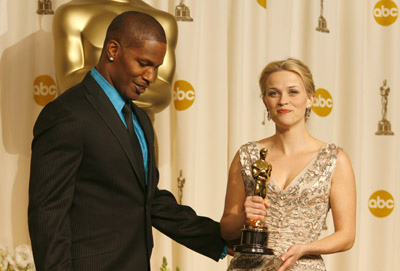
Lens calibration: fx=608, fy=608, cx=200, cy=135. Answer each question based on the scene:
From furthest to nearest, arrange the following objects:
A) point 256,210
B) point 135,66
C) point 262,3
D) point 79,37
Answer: point 262,3 → point 79,37 → point 256,210 → point 135,66

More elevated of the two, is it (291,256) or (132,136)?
(132,136)

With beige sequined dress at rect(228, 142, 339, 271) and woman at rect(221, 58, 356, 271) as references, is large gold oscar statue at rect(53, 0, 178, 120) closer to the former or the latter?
woman at rect(221, 58, 356, 271)

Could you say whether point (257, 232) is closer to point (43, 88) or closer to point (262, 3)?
point (43, 88)

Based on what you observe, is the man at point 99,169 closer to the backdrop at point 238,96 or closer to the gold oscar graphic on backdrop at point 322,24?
the backdrop at point 238,96

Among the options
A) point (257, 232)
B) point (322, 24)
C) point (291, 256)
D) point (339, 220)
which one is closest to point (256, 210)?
point (257, 232)

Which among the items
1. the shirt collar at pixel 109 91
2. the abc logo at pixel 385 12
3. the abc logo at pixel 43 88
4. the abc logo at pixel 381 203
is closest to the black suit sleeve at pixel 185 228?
the shirt collar at pixel 109 91

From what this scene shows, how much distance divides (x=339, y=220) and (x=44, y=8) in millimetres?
1515

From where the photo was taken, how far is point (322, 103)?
2.85m

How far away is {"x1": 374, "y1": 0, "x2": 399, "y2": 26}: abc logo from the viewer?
118 inches

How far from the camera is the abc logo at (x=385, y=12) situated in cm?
300

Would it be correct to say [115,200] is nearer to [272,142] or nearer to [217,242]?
[217,242]

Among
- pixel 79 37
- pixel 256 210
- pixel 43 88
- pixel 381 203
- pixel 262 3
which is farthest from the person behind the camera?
pixel 381 203

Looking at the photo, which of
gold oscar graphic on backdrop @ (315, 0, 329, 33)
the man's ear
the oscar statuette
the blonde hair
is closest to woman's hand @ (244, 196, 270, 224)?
the oscar statuette

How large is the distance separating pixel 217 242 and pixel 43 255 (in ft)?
2.00
